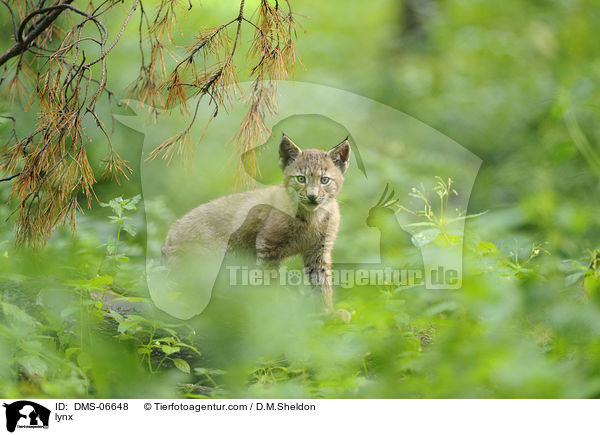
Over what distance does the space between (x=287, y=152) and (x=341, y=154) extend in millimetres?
274

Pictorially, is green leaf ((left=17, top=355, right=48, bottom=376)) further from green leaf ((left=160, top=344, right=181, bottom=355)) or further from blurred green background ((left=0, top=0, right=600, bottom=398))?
green leaf ((left=160, top=344, right=181, bottom=355))

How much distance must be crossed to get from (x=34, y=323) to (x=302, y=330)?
4.01ft

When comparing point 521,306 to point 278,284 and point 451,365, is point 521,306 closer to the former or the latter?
point 451,365

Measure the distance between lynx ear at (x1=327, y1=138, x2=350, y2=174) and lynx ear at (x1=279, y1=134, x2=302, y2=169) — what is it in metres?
0.17

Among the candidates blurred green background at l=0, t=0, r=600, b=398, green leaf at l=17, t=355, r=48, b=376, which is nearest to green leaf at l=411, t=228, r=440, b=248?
blurred green background at l=0, t=0, r=600, b=398

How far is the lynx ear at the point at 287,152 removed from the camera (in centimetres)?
290

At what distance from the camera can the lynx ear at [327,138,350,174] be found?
2904 mm

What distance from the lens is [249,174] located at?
9.86ft

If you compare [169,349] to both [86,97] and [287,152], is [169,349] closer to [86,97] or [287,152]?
[287,152]
